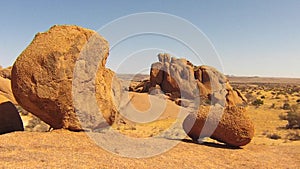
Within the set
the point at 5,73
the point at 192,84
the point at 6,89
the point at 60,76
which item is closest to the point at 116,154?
the point at 60,76

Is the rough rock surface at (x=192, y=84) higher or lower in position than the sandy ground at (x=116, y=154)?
higher

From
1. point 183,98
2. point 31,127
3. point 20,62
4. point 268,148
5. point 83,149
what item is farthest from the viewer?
point 183,98

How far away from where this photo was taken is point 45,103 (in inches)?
365

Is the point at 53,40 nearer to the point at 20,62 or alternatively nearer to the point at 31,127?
the point at 20,62

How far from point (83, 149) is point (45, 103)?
2313 millimetres

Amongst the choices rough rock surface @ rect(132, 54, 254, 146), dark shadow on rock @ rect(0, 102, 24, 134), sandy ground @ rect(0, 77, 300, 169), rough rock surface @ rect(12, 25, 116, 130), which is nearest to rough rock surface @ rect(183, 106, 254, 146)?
sandy ground @ rect(0, 77, 300, 169)

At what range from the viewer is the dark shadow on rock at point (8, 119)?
9.72 metres

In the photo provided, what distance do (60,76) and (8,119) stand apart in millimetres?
2565

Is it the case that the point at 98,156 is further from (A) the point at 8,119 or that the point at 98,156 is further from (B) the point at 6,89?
(B) the point at 6,89

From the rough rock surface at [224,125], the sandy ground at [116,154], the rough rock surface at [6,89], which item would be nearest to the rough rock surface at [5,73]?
the rough rock surface at [6,89]

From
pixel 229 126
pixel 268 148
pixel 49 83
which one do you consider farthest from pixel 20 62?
pixel 268 148

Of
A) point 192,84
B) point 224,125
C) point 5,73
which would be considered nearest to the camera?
point 224,125

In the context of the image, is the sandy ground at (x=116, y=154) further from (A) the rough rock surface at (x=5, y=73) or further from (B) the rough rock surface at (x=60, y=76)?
(A) the rough rock surface at (x=5, y=73)

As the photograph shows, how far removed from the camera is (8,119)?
9.89 metres
